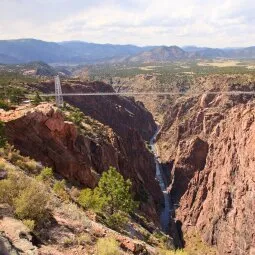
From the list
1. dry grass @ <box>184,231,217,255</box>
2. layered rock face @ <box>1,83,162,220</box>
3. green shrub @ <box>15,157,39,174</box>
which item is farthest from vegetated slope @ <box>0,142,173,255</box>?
dry grass @ <box>184,231,217,255</box>

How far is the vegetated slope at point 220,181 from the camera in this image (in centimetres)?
5594

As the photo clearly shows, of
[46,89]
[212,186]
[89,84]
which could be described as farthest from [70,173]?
[89,84]

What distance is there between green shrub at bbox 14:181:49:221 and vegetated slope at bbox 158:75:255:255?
42.8 meters

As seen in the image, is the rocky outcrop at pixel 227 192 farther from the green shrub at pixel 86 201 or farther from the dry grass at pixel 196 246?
the green shrub at pixel 86 201

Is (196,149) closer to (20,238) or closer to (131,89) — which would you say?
(20,238)

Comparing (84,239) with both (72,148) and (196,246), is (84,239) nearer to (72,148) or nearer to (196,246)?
(72,148)

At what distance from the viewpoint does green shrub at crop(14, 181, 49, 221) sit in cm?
A: 1464

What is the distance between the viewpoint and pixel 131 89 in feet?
620

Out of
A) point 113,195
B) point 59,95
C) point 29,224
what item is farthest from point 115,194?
point 59,95

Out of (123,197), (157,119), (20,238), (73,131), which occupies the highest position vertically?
(20,238)

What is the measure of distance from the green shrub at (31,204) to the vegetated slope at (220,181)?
42.8 metres

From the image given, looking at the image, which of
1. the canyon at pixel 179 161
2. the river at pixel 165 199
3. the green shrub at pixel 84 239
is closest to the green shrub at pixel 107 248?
the green shrub at pixel 84 239

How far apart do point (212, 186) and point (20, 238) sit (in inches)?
2236

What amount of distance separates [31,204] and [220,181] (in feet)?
173
